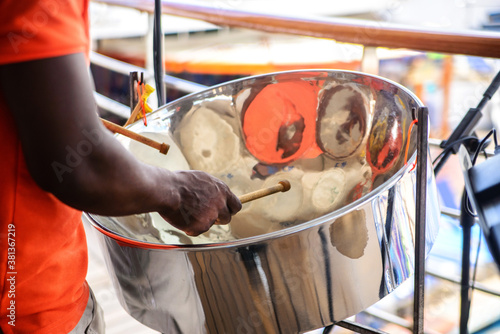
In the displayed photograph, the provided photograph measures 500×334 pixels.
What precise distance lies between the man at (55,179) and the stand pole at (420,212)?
266 millimetres

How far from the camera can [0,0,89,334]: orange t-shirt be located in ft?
1.83

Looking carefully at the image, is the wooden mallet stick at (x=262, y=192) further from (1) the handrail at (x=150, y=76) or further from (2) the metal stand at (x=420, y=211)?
(1) the handrail at (x=150, y=76)

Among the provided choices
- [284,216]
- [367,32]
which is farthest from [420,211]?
[367,32]

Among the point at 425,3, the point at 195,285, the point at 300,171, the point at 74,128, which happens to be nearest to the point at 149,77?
the point at 300,171

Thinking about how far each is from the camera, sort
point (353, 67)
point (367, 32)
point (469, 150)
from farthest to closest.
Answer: point (353, 67) → point (367, 32) → point (469, 150)

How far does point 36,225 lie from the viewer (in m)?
0.71

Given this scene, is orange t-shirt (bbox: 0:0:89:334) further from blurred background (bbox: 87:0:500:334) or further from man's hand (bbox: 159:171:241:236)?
blurred background (bbox: 87:0:500:334)

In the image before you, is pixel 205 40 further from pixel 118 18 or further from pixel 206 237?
pixel 206 237

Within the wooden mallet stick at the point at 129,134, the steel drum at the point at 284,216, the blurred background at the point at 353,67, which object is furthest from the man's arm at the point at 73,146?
the blurred background at the point at 353,67

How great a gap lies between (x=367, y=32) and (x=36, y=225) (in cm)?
98

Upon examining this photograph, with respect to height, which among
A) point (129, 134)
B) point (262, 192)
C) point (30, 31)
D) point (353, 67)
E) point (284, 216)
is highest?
point (30, 31)

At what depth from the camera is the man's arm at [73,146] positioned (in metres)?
0.56

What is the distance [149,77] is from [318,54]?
3.68 m

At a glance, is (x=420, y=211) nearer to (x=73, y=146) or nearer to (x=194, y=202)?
(x=194, y=202)
